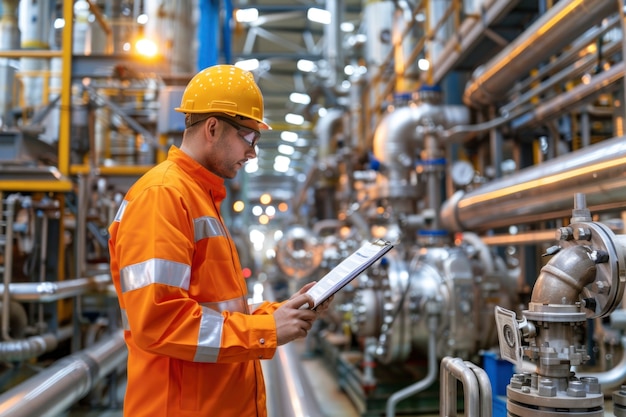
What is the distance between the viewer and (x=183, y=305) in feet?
4.58

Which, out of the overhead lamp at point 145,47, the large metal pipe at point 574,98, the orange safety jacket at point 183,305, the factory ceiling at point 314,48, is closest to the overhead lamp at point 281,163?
the factory ceiling at point 314,48

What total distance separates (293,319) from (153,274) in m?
0.35

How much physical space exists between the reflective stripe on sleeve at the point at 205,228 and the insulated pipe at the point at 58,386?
1072 mm

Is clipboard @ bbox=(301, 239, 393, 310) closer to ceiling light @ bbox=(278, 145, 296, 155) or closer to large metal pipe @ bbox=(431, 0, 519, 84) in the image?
large metal pipe @ bbox=(431, 0, 519, 84)

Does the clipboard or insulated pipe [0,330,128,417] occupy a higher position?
the clipboard

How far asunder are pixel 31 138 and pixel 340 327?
11.4 ft

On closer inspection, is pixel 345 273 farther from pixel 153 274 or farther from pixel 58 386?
pixel 58 386

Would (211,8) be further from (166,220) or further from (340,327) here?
(166,220)

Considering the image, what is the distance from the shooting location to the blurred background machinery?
1.64 metres

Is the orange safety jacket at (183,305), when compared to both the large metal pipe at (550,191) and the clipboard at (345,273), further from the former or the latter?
the large metal pipe at (550,191)

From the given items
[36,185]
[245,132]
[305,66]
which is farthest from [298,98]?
[245,132]

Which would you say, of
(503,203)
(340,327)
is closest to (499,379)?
(503,203)

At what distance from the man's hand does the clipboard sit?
2cm

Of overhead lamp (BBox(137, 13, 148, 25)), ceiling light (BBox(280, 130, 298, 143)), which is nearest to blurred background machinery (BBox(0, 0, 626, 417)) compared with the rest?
overhead lamp (BBox(137, 13, 148, 25))
